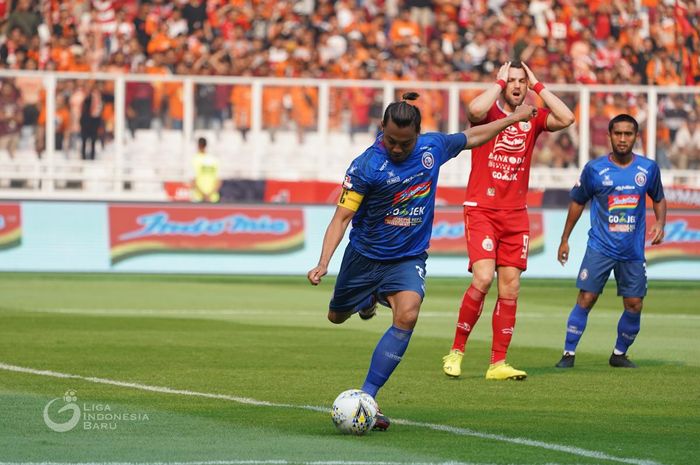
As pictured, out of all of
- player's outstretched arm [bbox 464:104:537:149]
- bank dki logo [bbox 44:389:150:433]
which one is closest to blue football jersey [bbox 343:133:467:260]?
player's outstretched arm [bbox 464:104:537:149]

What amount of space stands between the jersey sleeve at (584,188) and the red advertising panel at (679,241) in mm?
10385

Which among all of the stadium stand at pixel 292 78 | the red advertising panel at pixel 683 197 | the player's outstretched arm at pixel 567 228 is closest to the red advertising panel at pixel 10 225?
the stadium stand at pixel 292 78

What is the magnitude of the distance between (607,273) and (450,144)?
397 centimetres

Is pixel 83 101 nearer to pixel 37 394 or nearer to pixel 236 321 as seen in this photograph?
pixel 236 321

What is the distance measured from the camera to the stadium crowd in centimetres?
2827


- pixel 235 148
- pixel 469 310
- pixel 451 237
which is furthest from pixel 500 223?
pixel 235 148

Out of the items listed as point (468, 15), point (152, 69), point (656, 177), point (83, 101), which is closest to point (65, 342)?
point (656, 177)

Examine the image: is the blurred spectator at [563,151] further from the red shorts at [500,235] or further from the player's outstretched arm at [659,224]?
the red shorts at [500,235]

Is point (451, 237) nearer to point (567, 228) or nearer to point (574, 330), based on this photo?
point (567, 228)

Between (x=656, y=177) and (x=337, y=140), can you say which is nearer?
(x=656, y=177)

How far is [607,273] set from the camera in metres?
12.6

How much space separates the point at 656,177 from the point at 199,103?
14423mm

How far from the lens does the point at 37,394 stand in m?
9.78

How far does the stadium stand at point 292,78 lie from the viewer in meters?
25.6
